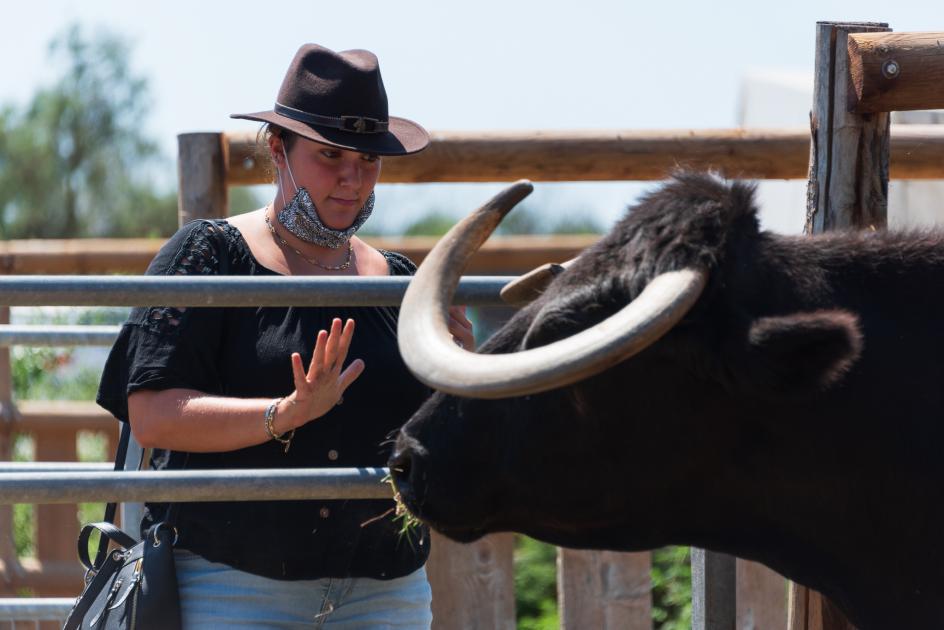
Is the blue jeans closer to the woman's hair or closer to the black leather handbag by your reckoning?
the black leather handbag

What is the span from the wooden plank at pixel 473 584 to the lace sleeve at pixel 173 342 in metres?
1.95

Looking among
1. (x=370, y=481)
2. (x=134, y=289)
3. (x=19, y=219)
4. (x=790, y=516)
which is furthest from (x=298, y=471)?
(x=19, y=219)

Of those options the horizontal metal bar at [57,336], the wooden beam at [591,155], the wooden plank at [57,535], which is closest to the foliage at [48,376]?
the wooden plank at [57,535]

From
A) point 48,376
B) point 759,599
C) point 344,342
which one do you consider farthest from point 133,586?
point 48,376

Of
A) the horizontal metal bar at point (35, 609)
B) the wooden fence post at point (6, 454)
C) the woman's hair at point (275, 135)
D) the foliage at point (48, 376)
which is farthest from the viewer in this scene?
the foliage at point (48, 376)

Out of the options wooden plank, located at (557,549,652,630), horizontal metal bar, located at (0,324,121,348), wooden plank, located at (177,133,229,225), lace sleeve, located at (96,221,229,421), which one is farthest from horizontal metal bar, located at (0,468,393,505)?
horizontal metal bar, located at (0,324,121,348)

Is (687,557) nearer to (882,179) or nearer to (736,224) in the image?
(882,179)

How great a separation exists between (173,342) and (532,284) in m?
0.81

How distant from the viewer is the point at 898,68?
10.1 ft

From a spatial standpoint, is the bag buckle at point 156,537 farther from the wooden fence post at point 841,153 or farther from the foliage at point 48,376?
the foliage at point 48,376

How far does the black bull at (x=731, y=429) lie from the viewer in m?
2.55

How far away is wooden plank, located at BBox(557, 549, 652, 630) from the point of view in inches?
186

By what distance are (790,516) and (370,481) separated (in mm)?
921

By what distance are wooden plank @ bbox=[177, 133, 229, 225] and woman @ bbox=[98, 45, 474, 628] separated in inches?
44.2
